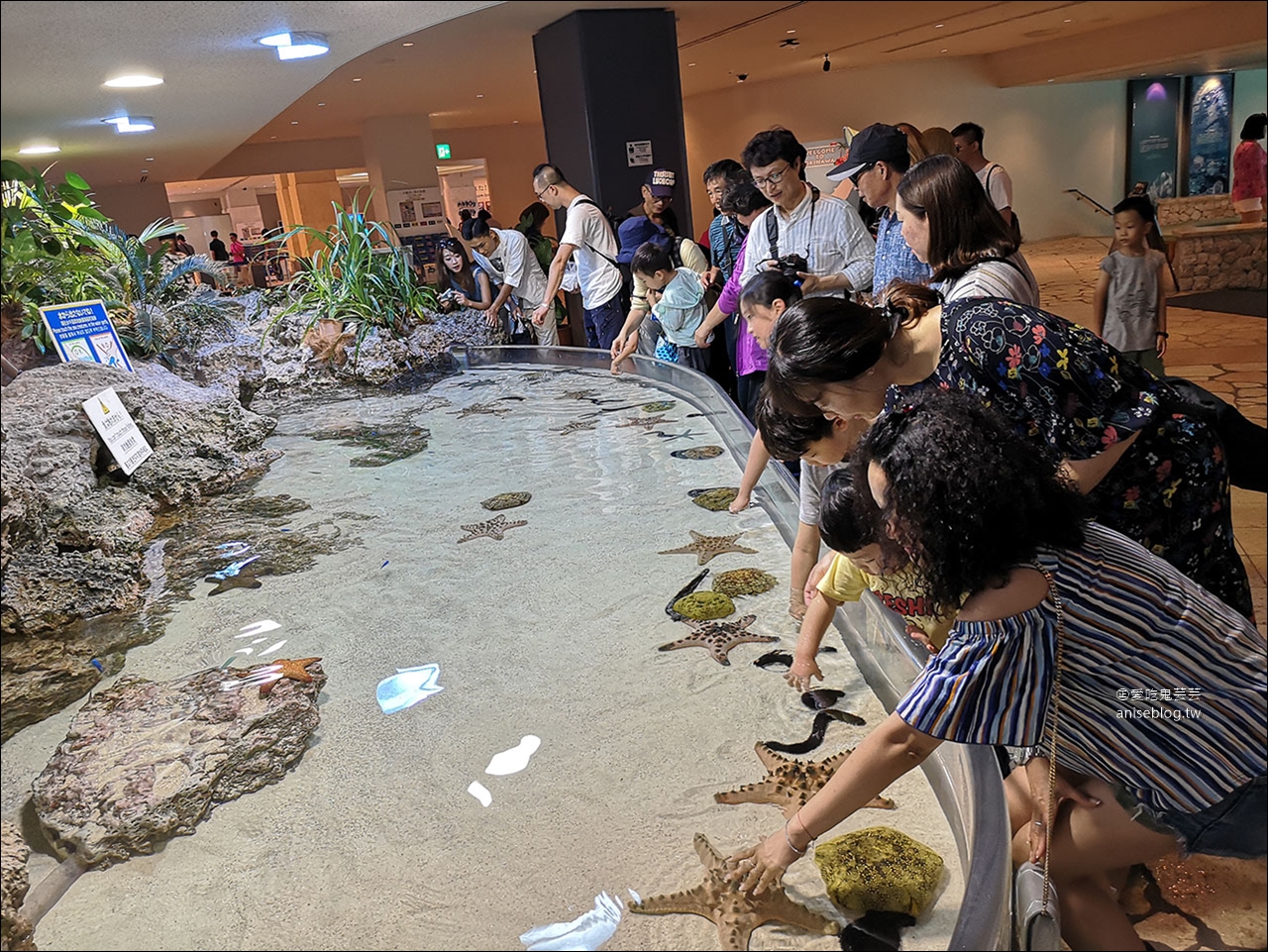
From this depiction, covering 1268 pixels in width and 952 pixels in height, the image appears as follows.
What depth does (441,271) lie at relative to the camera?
294 inches

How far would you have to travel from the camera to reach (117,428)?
6.10ft

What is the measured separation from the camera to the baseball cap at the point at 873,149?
2.15 meters

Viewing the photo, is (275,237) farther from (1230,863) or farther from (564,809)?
(1230,863)

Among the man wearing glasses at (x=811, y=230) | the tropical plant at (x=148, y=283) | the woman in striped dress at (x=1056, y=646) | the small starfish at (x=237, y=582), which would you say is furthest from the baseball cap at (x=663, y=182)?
the woman in striped dress at (x=1056, y=646)

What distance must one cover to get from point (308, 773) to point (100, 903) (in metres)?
0.49

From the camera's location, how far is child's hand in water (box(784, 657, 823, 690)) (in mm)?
2152

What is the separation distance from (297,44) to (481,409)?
4.36m

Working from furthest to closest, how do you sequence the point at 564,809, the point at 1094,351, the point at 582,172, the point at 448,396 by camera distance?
1. the point at 582,172
2. the point at 448,396
3. the point at 564,809
4. the point at 1094,351

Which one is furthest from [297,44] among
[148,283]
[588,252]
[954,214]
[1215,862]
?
[588,252]

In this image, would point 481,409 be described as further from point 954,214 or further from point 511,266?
point 954,214

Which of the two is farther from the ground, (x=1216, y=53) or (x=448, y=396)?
(x=1216, y=53)

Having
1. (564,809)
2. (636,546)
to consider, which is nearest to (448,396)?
(636,546)

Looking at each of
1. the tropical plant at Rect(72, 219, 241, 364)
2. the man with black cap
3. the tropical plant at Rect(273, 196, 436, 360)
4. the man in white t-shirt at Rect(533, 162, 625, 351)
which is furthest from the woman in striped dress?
the man in white t-shirt at Rect(533, 162, 625, 351)

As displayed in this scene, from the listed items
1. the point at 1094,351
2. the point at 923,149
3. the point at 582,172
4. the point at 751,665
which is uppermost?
the point at 582,172
